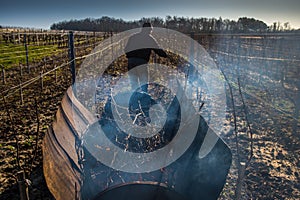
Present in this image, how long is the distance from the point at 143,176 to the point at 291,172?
257cm

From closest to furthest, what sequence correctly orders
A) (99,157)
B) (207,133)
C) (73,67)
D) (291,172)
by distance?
(207,133), (99,157), (291,172), (73,67)

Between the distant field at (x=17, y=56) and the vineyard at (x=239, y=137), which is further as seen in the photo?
the distant field at (x=17, y=56)

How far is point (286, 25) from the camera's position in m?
30.4

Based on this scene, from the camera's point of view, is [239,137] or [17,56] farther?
[17,56]

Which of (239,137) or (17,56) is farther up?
(17,56)

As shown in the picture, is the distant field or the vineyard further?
the distant field

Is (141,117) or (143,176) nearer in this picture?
(143,176)

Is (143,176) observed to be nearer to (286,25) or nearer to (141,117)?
(141,117)

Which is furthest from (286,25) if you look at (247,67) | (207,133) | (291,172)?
(207,133)

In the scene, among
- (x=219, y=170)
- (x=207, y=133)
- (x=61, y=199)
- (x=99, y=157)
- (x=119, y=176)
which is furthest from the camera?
(x=99, y=157)

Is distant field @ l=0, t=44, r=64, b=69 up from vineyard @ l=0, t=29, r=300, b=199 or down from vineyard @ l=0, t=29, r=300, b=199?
up

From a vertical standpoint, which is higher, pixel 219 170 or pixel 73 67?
pixel 73 67

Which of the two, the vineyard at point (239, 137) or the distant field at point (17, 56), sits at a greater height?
the distant field at point (17, 56)

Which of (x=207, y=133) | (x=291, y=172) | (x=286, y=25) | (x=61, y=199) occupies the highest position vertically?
(x=286, y=25)
